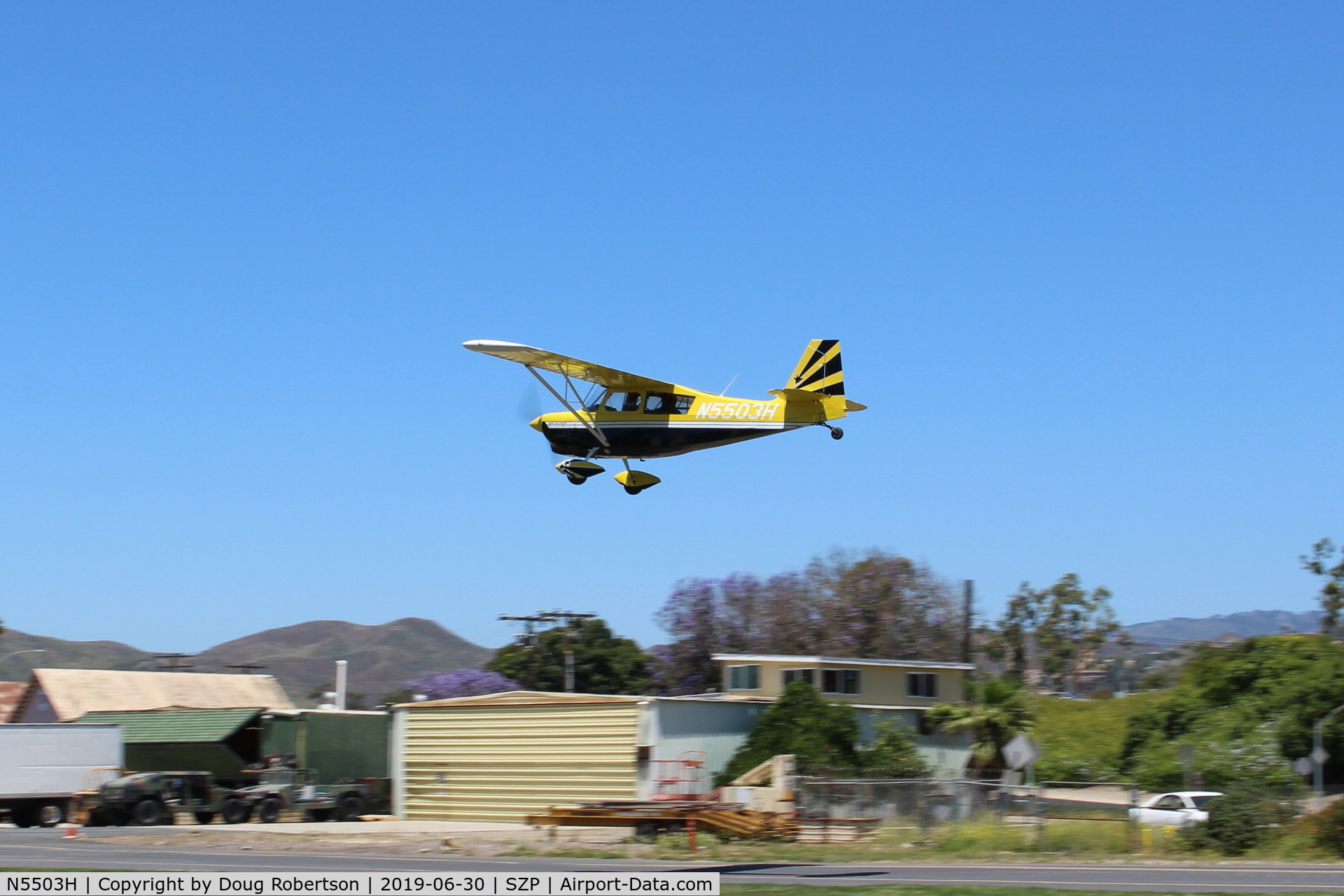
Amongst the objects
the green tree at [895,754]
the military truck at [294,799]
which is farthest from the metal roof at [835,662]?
the military truck at [294,799]

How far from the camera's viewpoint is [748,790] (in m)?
33.9

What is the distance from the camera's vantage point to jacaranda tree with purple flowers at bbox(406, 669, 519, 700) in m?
82.8

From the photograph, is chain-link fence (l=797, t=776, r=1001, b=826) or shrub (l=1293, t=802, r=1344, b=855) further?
chain-link fence (l=797, t=776, r=1001, b=826)

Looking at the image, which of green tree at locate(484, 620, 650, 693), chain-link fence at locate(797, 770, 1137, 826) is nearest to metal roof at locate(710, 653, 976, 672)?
chain-link fence at locate(797, 770, 1137, 826)

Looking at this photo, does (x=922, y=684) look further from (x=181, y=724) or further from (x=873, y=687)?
(x=181, y=724)

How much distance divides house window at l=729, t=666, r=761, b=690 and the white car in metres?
14.9

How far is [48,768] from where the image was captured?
36.1 m

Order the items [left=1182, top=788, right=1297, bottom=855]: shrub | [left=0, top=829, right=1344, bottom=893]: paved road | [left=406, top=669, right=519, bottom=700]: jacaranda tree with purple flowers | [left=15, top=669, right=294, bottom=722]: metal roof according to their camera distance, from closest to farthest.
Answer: [left=0, top=829, right=1344, bottom=893]: paved road < [left=1182, top=788, right=1297, bottom=855]: shrub < [left=15, top=669, right=294, bottom=722]: metal roof < [left=406, top=669, right=519, bottom=700]: jacaranda tree with purple flowers

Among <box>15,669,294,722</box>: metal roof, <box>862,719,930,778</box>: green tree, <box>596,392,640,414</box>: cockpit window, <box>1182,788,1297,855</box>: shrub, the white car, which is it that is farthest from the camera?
<box>15,669,294,722</box>: metal roof

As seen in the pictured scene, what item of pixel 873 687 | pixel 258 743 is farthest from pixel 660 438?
pixel 258 743

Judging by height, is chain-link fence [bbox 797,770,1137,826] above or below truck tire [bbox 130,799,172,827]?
above

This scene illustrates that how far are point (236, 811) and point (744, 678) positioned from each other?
666 inches

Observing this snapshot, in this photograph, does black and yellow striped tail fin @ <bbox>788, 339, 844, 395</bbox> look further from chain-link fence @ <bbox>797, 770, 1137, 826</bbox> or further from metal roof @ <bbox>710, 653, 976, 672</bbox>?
metal roof @ <bbox>710, 653, 976, 672</bbox>

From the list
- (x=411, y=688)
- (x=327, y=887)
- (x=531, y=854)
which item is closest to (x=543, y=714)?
(x=531, y=854)
